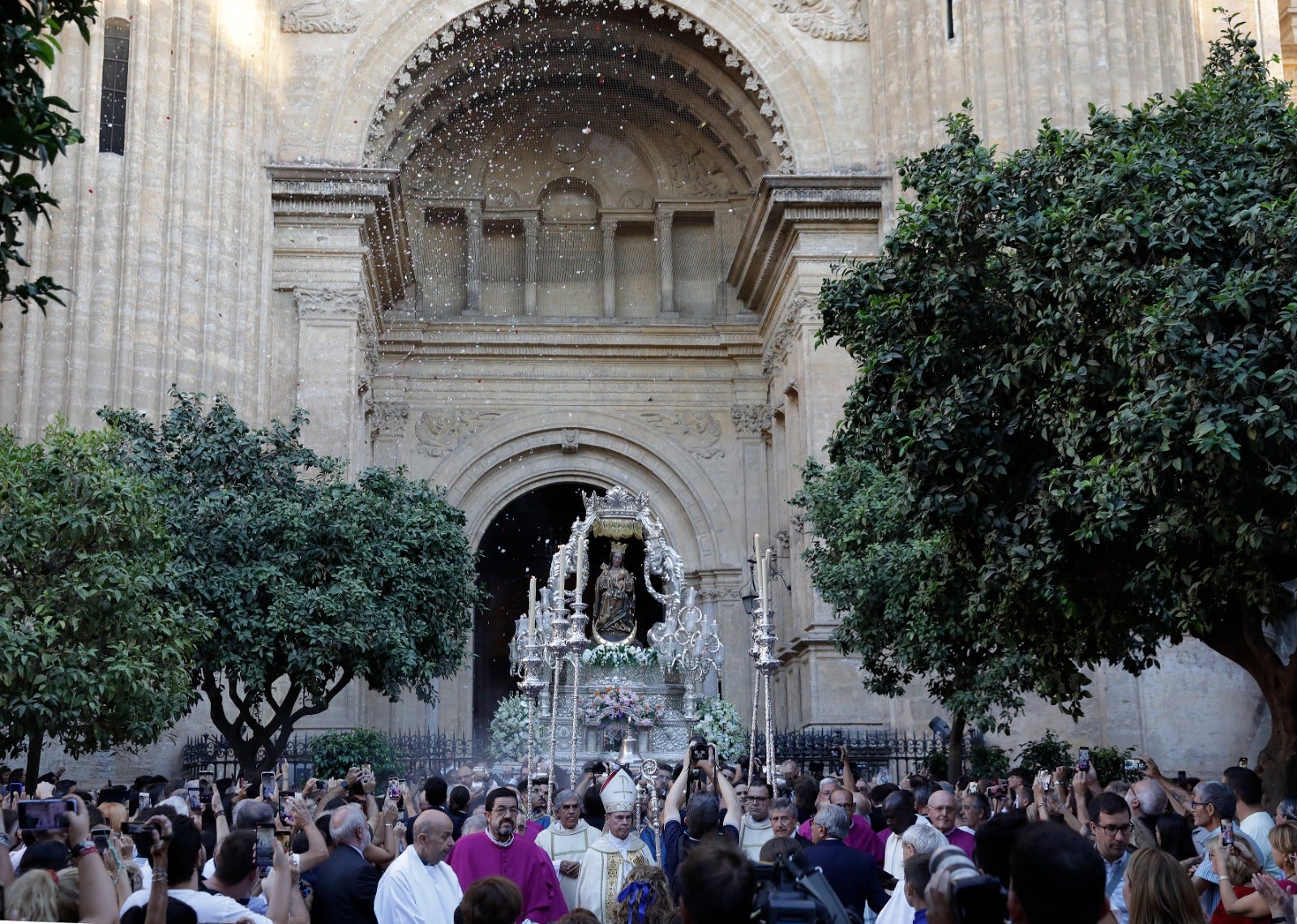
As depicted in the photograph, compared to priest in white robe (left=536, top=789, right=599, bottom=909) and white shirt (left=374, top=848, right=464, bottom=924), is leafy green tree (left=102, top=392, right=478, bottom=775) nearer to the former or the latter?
priest in white robe (left=536, top=789, right=599, bottom=909)

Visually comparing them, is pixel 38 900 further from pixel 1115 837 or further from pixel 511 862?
pixel 1115 837

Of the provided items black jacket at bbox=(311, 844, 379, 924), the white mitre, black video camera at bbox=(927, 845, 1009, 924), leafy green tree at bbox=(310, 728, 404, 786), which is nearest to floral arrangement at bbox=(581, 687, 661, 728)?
leafy green tree at bbox=(310, 728, 404, 786)

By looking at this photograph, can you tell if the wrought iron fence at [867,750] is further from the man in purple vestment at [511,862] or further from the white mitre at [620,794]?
the man in purple vestment at [511,862]

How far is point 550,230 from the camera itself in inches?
1286

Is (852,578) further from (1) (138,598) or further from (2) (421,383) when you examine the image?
(2) (421,383)

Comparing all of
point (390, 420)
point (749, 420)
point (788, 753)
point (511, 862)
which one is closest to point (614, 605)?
point (788, 753)

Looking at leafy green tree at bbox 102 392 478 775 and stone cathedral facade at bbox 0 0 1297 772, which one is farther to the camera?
stone cathedral facade at bbox 0 0 1297 772

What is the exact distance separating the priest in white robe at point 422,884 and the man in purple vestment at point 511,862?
14.4 inches

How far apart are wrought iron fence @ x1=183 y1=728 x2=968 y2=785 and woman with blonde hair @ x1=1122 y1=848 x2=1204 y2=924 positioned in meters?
16.3

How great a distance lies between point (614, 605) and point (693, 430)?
8290 millimetres

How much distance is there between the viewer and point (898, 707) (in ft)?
79.9

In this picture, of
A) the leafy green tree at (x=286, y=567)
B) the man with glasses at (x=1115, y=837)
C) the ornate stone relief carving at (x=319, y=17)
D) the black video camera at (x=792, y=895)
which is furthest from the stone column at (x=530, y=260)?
the black video camera at (x=792, y=895)

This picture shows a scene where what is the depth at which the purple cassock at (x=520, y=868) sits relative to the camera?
23.7ft

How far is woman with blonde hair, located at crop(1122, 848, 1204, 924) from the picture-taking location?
16.7 ft
